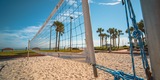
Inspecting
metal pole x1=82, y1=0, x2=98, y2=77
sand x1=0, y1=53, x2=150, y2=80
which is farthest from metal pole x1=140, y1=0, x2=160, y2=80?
sand x1=0, y1=53, x2=150, y2=80

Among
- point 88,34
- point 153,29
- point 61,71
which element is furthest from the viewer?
point 61,71

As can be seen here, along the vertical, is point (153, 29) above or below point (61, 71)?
above

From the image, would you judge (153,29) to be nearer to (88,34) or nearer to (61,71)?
(88,34)

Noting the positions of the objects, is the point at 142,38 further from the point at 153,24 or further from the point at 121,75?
the point at 121,75

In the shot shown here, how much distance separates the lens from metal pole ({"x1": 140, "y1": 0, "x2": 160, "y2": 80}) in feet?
1.82

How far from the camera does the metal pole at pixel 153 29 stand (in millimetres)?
556

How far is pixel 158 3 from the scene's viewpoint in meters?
0.56

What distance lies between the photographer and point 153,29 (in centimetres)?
57

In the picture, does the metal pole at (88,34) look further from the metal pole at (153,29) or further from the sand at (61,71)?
the metal pole at (153,29)

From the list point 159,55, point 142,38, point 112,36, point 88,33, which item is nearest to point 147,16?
point 159,55

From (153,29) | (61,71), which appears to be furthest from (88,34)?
(61,71)

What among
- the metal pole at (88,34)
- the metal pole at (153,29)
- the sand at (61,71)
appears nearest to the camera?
the metal pole at (153,29)

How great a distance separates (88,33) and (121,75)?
72 cm

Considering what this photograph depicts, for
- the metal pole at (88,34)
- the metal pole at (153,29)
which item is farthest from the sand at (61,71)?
the metal pole at (153,29)
